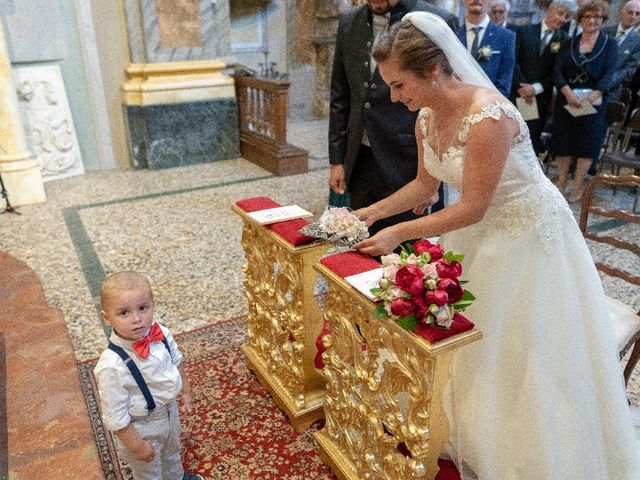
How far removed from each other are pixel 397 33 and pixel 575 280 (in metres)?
1.01

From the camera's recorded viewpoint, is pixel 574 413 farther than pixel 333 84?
No

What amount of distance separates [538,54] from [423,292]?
4.68 meters

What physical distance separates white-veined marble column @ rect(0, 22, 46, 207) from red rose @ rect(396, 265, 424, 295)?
4.90 meters

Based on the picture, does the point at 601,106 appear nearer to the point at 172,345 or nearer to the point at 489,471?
the point at 489,471

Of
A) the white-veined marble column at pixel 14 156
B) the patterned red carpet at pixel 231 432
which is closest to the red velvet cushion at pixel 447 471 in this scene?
the patterned red carpet at pixel 231 432

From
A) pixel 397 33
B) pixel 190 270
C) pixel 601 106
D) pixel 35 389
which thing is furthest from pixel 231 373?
pixel 601 106

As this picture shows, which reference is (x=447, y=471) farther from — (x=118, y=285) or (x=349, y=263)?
(x=118, y=285)

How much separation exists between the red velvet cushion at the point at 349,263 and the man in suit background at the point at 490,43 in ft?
8.51

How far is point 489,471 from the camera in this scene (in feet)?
5.73

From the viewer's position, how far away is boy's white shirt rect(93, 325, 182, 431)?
1.60 meters

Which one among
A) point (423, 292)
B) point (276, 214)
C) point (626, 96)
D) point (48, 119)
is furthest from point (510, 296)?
point (48, 119)

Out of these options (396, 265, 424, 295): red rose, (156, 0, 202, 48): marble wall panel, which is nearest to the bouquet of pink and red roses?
(396, 265, 424, 295): red rose

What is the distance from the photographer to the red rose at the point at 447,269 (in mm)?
1375

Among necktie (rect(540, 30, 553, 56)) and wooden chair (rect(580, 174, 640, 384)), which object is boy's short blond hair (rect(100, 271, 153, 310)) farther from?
necktie (rect(540, 30, 553, 56))
